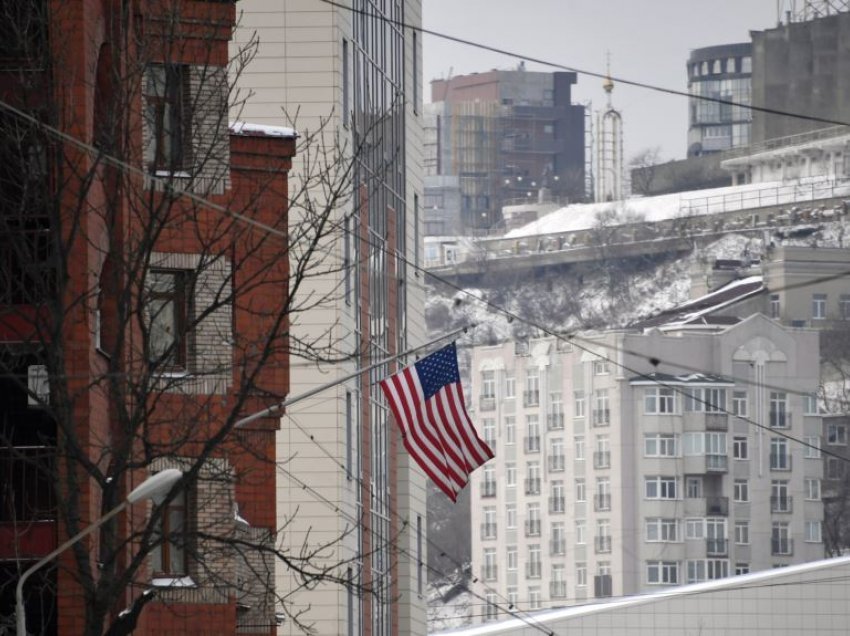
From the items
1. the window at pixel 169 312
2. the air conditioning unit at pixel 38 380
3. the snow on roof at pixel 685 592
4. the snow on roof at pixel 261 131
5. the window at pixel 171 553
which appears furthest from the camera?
the snow on roof at pixel 685 592

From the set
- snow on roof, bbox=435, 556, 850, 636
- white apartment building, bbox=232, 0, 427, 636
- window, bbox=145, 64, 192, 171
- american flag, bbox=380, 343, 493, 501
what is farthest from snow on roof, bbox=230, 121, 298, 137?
snow on roof, bbox=435, 556, 850, 636

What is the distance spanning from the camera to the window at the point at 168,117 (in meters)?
39.0

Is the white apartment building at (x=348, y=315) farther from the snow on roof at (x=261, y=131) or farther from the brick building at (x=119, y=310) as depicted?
the brick building at (x=119, y=310)

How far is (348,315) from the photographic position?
2783 inches

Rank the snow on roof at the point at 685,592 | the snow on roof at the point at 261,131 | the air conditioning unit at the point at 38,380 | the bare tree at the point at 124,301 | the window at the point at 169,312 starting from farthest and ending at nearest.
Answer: the snow on roof at the point at 685,592 → the snow on roof at the point at 261,131 → the window at the point at 169,312 → the air conditioning unit at the point at 38,380 → the bare tree at the point at 124,301

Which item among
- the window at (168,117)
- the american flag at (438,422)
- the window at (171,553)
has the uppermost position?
the window at (168,117)

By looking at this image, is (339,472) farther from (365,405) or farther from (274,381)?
(274,381)

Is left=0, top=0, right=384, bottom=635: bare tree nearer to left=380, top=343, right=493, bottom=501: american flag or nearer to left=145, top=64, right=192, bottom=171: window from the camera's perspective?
left=145, top=64, right=192, bottom=171: window

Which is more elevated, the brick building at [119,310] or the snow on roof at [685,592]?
the brick building at [119,310]

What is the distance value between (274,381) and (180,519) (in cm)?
378

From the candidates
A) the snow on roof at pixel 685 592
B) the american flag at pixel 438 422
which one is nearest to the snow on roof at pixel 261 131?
the american flag at pixel 438 422

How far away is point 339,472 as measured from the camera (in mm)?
68875

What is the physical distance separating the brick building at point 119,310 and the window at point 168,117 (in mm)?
80

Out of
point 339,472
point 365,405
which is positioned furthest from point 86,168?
point 365,405
